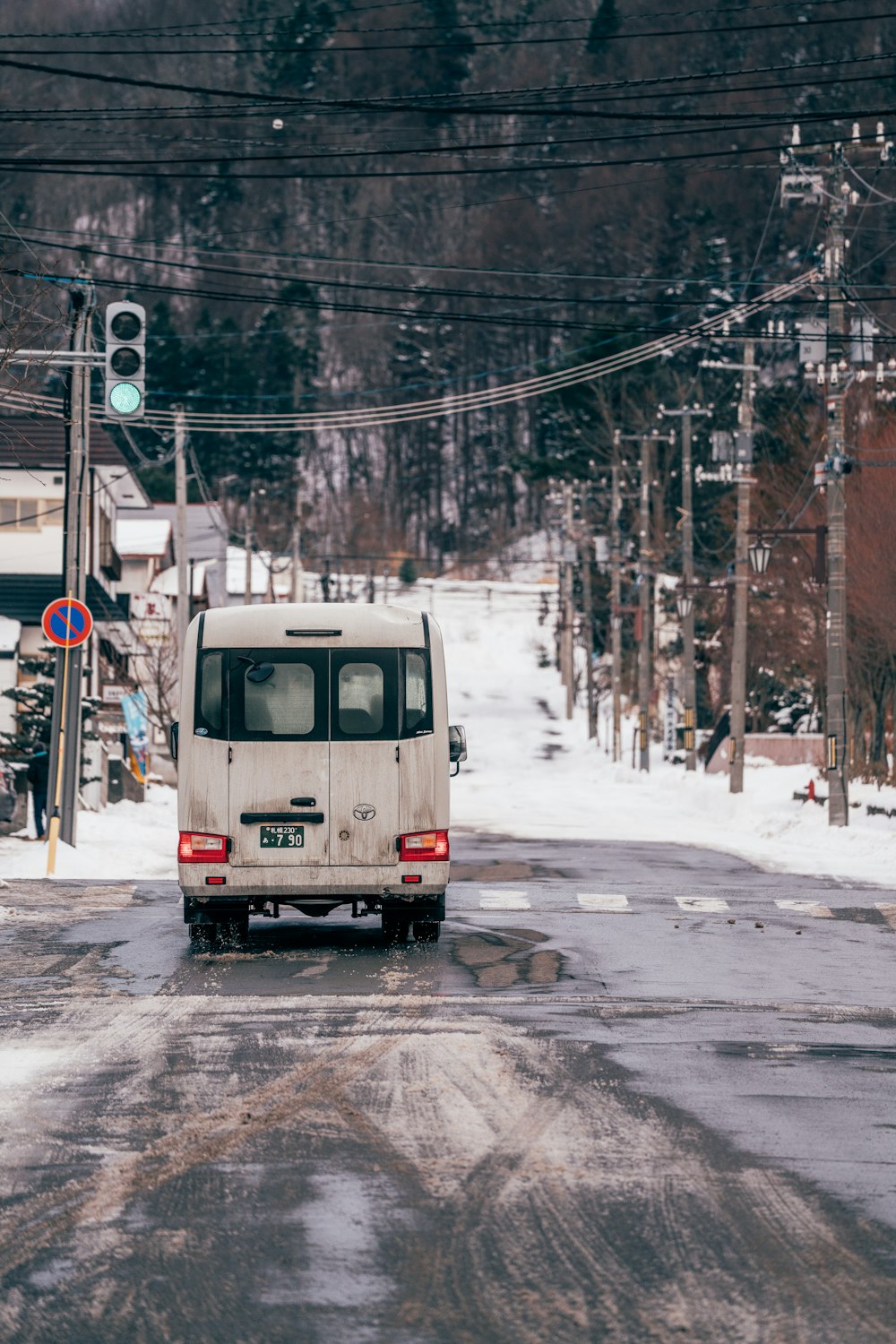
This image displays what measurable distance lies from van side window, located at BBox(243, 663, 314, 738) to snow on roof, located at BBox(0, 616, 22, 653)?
111 ft

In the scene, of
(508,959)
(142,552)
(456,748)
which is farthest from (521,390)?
(508,959)

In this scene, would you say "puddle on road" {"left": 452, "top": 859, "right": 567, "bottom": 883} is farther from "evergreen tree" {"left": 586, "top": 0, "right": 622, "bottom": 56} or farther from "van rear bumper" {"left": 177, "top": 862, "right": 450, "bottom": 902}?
"evergreen tree" {"left": 586, "top": 0, "right": 622, "bottom": 56}

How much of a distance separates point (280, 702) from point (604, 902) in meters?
5.82

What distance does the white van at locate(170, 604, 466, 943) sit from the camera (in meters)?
15.1

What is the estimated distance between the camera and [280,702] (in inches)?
603

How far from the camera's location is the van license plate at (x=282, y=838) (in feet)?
49.4

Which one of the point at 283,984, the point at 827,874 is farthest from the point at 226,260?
the point at 283,984

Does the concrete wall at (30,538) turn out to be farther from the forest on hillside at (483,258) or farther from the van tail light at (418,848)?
the van tail light at (418,848)

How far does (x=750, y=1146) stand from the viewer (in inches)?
317

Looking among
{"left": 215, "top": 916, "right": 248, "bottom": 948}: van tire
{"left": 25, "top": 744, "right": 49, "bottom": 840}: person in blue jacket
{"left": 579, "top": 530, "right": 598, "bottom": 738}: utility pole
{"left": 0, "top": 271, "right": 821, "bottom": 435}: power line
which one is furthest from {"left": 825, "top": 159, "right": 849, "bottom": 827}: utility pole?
{"left": 579, "top": 530, "right": 598, "bottom": 738}: utility pole

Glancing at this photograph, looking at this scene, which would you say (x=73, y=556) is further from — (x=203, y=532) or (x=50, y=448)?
(x=203, y=532)

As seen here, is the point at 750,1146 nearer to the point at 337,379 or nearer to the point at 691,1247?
the point at 691,1247

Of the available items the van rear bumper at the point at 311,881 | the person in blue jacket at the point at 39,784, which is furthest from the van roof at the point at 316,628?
the person in blue jacket at the point at 39,784

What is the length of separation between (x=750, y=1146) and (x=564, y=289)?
108 meters
